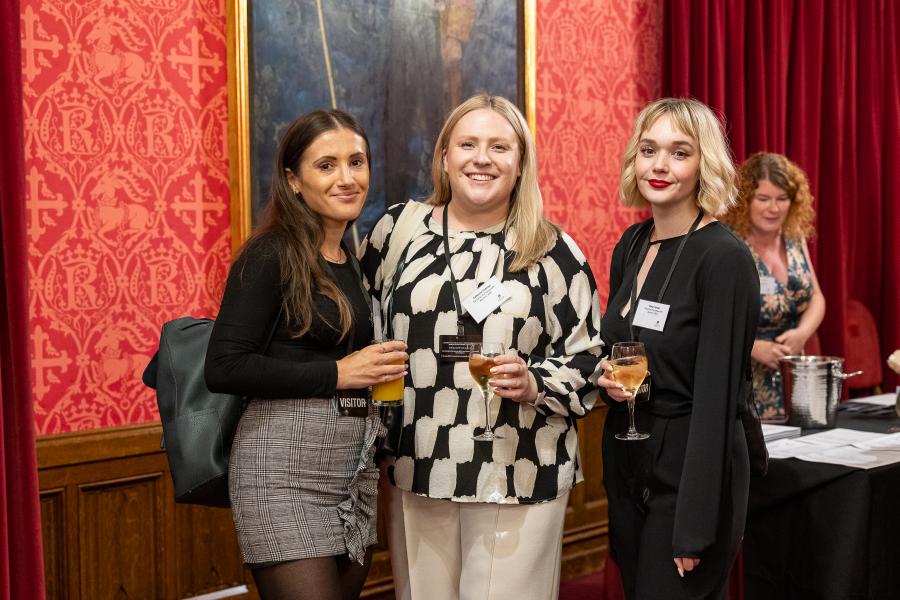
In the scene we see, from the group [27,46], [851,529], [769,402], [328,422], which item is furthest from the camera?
[769,402]

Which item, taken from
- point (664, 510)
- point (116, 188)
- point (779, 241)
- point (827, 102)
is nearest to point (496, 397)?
point (664, 510)

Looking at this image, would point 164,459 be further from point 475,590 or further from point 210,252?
point 475,590

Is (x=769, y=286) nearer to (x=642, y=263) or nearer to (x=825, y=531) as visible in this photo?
(x=825, y=531)

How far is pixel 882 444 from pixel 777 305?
94 cm

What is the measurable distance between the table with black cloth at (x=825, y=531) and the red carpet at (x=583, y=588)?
1.34 meters

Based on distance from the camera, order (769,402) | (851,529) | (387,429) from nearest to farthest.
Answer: (387,429), (851,529), (769,402)

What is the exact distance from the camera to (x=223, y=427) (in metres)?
2.01

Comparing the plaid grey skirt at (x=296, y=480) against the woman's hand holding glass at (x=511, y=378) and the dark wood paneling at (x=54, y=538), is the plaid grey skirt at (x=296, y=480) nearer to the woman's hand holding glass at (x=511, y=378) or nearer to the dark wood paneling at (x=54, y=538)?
the woman's hand holding glass at (x=511, y=378)

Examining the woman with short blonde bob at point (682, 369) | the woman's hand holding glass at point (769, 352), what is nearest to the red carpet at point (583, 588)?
the woman's hand holding glass at point (769, 352)

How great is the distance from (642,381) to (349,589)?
78 cm

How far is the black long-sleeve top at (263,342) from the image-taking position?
189cm

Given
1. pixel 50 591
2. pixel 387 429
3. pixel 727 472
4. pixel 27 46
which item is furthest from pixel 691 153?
pixel 50 591

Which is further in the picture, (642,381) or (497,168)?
(497,168)

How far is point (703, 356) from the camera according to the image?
1983mm
